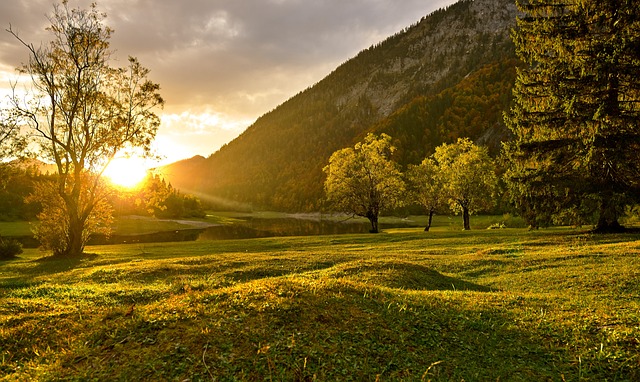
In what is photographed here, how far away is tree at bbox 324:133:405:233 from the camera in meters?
56.3

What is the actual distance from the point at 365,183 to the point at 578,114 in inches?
1231

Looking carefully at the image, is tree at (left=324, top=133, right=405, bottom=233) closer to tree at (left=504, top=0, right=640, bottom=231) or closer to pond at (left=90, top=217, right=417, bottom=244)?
pond at (left=90, top=217, right=417, bottom=244)

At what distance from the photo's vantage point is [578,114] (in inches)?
1147

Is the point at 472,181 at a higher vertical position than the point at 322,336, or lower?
higher

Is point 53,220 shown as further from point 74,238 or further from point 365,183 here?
point 365,183

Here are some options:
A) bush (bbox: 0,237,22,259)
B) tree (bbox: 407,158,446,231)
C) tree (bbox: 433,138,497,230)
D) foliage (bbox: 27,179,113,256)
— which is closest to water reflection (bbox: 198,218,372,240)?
tree (bbox: 407,158,446,231)

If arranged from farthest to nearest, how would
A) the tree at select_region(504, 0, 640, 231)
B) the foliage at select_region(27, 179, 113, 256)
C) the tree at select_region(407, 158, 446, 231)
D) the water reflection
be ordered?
1. the water reflection
2. the tree at select_region(407, 158, 446, 231)
3. the foliage at select_region(27, 179, 113, 256)
4. the tree at select_region(504, 0, 640, 231)

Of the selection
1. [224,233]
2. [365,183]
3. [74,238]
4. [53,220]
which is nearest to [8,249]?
[53,220]

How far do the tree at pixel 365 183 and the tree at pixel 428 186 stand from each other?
19.6 feet

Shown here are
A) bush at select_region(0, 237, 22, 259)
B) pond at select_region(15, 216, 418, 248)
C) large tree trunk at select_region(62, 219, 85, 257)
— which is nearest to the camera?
large tree trunk at select_region(62, 219, 85, 257)

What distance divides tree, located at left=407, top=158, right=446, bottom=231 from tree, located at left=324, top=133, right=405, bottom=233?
19.6ft

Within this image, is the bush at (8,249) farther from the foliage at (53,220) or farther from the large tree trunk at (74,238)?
the large tree trunk at (74,238)

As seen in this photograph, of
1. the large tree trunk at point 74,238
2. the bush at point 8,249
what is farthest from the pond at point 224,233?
the large tree trunk at point 74,238

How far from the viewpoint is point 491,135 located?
16375 centimetres
